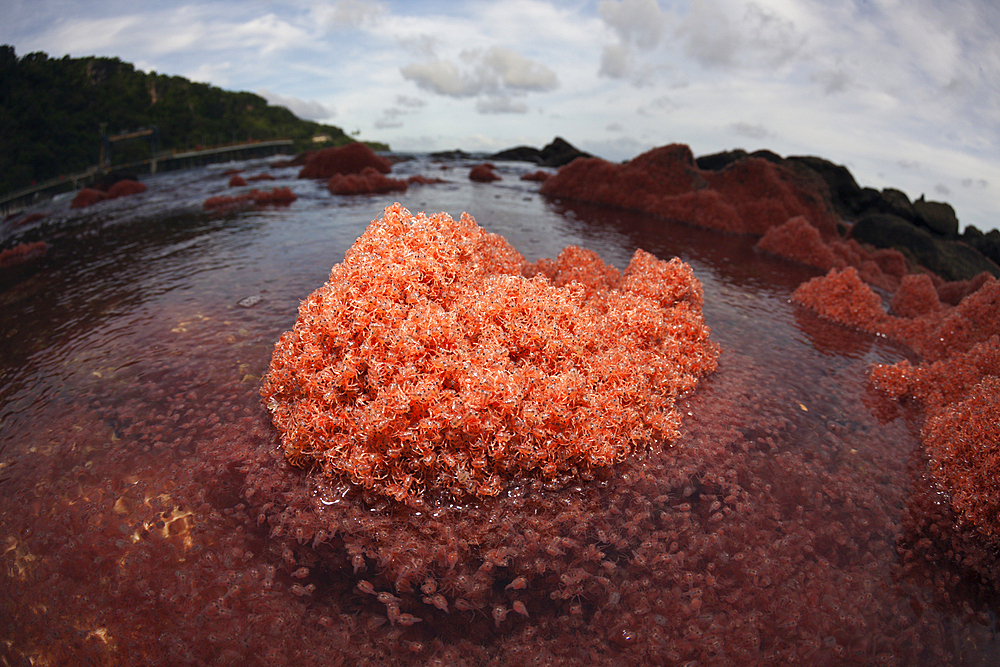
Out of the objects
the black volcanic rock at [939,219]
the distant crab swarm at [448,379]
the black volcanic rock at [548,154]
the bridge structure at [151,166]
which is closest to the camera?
the distant crab swarm at [448,379]

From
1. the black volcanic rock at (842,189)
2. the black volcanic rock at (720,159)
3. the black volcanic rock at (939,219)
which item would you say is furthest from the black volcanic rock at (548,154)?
the black volcanic rock at (939,219)

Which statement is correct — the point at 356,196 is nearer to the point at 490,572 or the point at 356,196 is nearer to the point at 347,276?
the point at 347,276

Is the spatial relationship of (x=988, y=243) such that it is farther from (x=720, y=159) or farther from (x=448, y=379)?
(x=448, y=379)

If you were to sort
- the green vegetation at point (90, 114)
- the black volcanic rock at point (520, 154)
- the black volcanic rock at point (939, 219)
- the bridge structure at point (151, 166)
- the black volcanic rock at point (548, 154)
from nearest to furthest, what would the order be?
the black volcanic rock at point (939, 219) < the bridge structure at point (151, 166) < the green vegetation at point (90, 114) < the black volcanic rock at point (548, 154) < the black volcanic rock at point (520, 154)

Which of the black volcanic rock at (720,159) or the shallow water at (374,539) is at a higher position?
the black volcanic rock at (720,159)

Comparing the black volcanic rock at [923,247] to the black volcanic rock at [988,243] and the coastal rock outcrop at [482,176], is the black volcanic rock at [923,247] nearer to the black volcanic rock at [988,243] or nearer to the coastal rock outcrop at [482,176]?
the black volcanic rock at [988,243]

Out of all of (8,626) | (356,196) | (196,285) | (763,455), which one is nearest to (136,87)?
(356,196)

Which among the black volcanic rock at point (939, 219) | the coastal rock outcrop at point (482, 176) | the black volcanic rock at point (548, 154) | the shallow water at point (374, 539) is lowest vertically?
the shallow water at point (374, 539)
